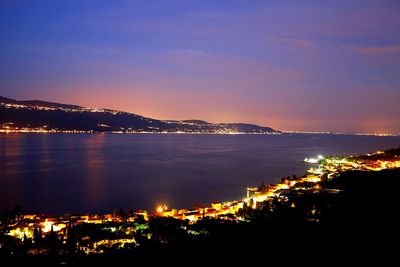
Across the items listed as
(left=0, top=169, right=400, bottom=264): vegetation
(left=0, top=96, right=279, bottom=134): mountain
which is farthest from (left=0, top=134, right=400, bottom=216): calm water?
(left=0, top=96, right=279, bottom=134): mountain

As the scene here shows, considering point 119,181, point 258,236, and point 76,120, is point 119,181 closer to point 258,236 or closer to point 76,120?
point 258,236

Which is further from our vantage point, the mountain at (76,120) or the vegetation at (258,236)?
the mountain at (76,120)

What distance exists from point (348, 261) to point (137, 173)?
23.6m

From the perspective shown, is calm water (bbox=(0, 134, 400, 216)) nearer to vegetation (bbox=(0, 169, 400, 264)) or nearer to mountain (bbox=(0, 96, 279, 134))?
vegetation (bbox=(0, 169, 400, 264))

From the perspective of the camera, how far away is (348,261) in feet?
25.7

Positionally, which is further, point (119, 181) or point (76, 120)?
point (76, 120)

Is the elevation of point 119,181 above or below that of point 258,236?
below

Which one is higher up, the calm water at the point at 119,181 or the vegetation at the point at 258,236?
the vegetation at the point at 258,236

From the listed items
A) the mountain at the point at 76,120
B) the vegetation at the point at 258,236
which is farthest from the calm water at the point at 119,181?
the mountain at the point at 76,120

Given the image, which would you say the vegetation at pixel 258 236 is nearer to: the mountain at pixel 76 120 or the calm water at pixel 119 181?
the calm water at pixel 119 181

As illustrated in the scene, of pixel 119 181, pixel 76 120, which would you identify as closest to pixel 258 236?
pixel 119 181

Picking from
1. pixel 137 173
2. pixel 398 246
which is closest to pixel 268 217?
pixel 398 246

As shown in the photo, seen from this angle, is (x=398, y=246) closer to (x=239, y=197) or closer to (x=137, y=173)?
(x=239, y=197)

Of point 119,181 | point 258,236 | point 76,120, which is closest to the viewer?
point 258,236
